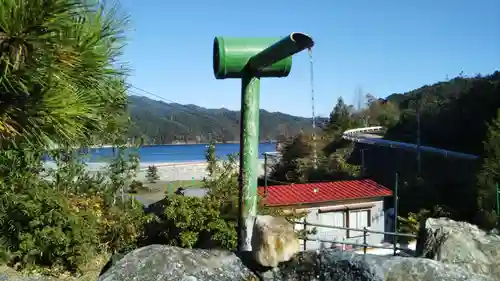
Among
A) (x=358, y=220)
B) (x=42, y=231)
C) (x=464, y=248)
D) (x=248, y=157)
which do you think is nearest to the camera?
(x=464, y=248)

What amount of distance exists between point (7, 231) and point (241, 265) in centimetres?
464

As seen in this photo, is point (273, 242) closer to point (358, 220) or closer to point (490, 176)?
point (358, 220)

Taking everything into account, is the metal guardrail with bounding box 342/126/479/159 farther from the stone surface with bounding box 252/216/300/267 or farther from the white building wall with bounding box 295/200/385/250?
the stone surface with bounding box 252/216/300/267

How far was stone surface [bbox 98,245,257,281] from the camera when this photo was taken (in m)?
3.02

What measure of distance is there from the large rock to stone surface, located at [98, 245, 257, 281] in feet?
3.73

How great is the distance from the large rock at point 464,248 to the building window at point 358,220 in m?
17.9

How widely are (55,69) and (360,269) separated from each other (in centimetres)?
251

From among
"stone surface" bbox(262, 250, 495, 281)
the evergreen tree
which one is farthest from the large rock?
the evergreen tree

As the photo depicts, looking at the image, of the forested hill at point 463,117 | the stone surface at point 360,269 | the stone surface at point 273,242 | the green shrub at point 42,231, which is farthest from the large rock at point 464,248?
the forested hill at point 463,117

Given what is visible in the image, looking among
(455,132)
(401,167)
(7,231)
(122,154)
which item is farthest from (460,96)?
(7,231)

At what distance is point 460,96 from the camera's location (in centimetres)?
3456

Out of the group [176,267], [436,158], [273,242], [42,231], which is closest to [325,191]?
[436,158]

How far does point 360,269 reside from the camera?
3031 mm

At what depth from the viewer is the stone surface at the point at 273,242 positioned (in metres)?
3.20
